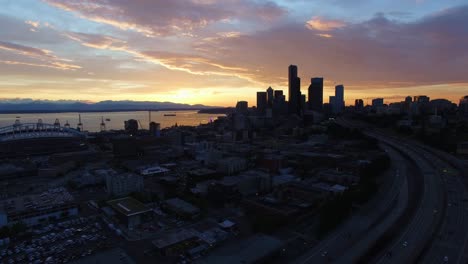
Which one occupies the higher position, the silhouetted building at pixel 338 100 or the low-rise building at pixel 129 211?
the silhouetted building at pixel 338 100

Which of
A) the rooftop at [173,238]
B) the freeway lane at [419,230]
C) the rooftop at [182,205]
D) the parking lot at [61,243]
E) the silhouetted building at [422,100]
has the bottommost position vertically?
the parking lot at [61,243]

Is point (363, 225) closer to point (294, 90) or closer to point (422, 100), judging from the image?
point (294, 90)

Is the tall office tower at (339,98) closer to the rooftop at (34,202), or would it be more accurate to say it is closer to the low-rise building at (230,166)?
the low-rise building at (230,166)

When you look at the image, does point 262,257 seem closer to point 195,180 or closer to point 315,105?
point 195,180

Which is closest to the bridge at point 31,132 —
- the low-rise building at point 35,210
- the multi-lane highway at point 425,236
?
the low-rise building at point 35,210

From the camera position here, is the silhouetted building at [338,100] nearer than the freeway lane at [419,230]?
No

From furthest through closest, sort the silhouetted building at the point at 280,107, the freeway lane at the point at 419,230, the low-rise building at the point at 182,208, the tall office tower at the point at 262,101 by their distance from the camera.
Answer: the tall office tower at the point at 262,101
the silhouetted building at the point at 280,107
the low-rise building at the point at 182,208
the freeway lane at the point at 419,230
